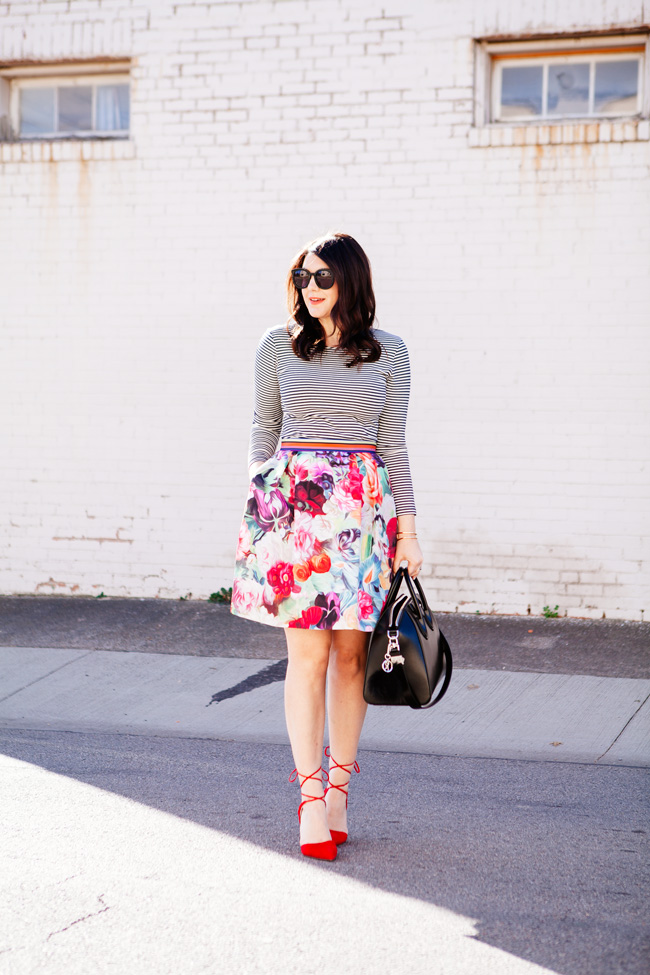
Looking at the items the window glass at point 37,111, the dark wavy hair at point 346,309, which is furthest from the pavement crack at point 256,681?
the window glass at point 37,111

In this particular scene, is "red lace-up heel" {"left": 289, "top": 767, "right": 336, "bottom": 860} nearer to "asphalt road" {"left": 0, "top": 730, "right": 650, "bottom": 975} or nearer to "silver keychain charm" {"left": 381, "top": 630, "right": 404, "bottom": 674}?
"asphalt road" {"left": 0, "top": 730, "right": 650, "bottom": 975}

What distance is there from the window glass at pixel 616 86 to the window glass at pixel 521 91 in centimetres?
40

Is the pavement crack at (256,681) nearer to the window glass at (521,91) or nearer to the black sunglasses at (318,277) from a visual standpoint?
the black sunglasses at (318,277)

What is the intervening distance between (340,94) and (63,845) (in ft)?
18.9

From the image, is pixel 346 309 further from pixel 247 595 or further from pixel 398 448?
pixel 247 595

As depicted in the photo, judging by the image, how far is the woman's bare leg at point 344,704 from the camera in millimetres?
3701

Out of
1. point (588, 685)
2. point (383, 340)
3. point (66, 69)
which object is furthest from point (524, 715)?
point (66, 69)

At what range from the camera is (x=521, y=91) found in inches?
305

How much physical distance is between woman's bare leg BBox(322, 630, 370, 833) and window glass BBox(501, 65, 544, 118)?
5.26 metres

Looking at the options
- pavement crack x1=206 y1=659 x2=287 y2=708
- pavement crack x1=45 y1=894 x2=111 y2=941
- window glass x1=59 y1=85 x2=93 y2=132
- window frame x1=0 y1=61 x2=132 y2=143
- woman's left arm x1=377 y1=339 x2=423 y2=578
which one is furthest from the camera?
window glass x1=59 y1=85 x2=93 y2=132

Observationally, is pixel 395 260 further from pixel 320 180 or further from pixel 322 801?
pixel 322 801

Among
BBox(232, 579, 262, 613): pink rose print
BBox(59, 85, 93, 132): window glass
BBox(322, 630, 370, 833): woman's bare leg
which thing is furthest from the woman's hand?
BBox(59, 85, 93, 132): window glass

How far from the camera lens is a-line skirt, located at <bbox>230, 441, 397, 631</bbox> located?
3.57 meters

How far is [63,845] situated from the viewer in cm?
372
